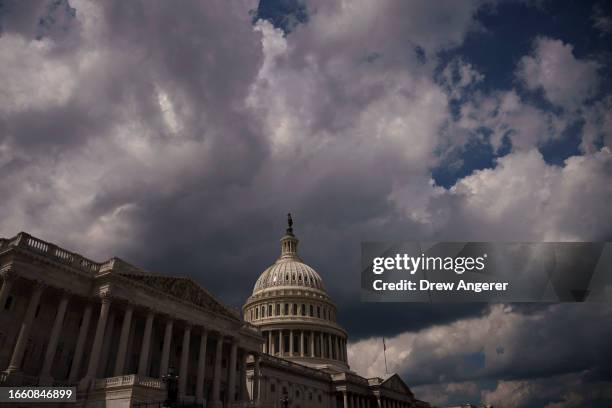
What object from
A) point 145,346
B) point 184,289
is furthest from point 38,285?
point 184,289

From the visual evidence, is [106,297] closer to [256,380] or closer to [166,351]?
[166,351]

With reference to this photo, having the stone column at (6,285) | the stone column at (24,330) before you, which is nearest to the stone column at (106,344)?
the stone column at (24,330)

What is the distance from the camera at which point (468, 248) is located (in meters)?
37.8

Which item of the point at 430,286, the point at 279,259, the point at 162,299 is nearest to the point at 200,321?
the point at 162,299

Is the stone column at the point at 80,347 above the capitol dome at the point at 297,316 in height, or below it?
below

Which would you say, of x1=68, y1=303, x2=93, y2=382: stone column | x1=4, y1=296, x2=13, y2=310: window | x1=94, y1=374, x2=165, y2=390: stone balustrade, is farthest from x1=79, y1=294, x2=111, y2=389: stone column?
x1=4, y1=296, x2=13, y2=310: window

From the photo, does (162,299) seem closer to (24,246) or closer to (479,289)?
(24,246)

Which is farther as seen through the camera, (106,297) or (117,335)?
(117,335)

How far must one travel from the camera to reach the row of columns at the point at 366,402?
288 ft

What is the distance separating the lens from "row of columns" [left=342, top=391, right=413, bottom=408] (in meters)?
87.9

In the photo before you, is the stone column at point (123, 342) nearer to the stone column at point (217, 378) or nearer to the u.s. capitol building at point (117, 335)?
the u.s. capitol building at point (117, 335)

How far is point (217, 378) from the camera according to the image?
5481cm

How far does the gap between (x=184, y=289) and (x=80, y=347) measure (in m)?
13.4

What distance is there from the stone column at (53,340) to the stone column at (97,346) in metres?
2.76
